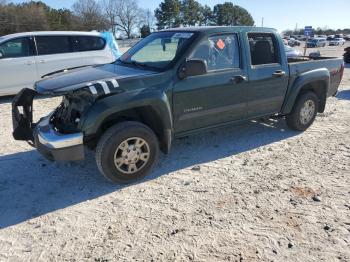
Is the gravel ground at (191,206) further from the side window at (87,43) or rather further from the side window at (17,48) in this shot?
the side window at (87,43)

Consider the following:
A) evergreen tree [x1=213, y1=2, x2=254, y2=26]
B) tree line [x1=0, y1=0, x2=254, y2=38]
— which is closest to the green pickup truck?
tree line [x1=0, y1=0, x2=254, y2=38]

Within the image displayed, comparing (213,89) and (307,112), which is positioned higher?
(213,89)

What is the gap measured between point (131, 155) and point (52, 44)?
6.20 meters

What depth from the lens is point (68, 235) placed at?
328 centimetres

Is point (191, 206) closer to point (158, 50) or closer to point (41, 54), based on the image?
point (158, 50)

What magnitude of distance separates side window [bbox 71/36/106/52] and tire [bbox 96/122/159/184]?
245 inches

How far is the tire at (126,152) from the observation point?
3953 mm

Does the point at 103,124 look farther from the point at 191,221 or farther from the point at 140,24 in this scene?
the point at 140,24

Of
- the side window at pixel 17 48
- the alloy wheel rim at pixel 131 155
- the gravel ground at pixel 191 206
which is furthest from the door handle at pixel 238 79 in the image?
the side window at pixel 17 48

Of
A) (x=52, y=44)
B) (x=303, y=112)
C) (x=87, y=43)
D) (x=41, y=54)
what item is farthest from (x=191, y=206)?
(x=87, y=43)

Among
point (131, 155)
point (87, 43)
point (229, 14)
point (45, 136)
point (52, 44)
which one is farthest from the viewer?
point (229, 14)

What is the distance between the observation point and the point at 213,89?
185 inches

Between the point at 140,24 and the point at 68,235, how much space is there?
90368 mm

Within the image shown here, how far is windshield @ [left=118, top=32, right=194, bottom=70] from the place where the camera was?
453 centimetres
